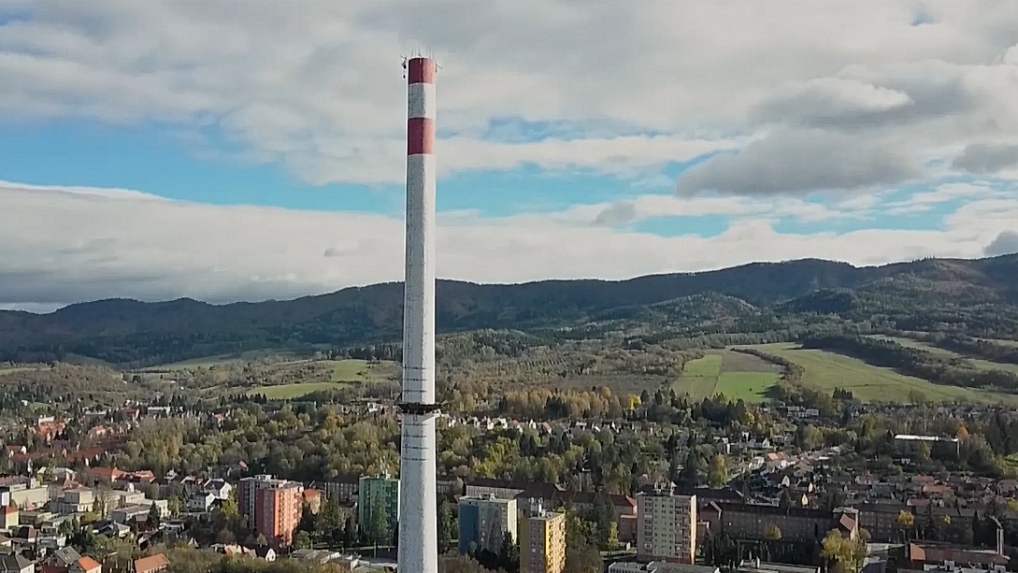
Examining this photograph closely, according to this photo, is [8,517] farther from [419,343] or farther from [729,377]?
[729,377]

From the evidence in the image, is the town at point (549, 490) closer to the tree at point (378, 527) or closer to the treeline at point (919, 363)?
the tree at point (378, 527)

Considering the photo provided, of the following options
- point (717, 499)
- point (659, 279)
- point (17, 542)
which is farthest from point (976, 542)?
point (659, 279)

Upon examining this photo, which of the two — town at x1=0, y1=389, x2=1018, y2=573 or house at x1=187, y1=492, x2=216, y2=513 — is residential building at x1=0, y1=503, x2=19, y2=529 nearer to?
town at x1=0, y1=389, x2=1018, y2=573

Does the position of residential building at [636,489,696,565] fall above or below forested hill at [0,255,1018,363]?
below

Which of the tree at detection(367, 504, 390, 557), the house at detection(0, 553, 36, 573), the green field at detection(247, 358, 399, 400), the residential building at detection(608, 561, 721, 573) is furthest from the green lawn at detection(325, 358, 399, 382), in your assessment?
the residential building at detection(608, 561, 721, 573)

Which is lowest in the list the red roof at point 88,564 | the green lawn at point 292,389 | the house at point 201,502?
the house at point 201,502

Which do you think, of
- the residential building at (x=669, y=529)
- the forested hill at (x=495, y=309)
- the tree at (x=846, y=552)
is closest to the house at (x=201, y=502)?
the residential building at (x=669, y=529)
